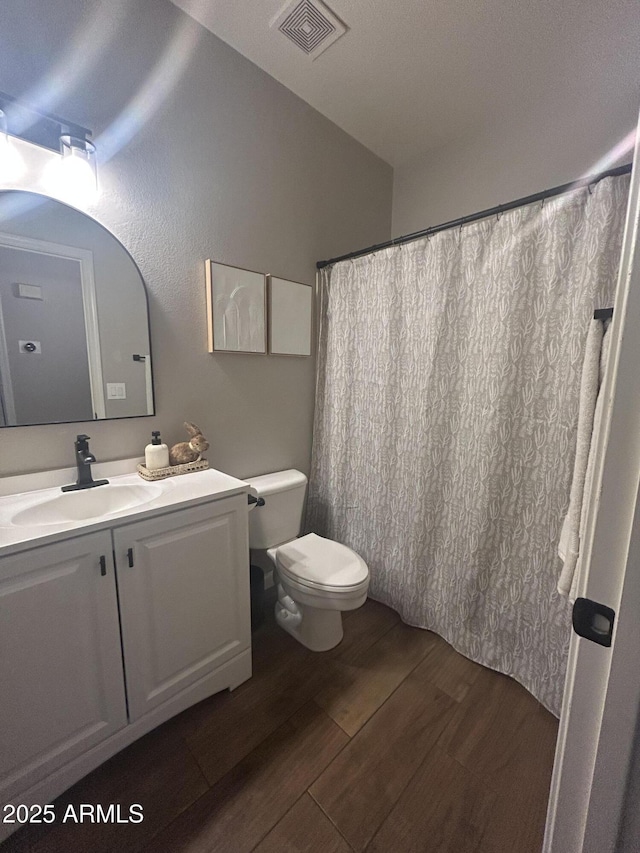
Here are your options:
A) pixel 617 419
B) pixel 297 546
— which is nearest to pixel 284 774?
pixel 297 546

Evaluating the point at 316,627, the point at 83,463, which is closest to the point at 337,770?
the point at 316,627

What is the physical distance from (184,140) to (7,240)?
83 cm

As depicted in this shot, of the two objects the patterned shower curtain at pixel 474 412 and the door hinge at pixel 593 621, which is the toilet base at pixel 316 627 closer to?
the patterned shower curtain at pixel 474 412

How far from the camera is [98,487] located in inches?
50.7

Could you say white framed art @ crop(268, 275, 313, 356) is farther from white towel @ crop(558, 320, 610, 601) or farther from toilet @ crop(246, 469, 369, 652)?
white towel @ crop(558, 320, 610, 601)

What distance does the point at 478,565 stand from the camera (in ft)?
5.03

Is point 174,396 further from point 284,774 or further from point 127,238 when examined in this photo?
point 284,774

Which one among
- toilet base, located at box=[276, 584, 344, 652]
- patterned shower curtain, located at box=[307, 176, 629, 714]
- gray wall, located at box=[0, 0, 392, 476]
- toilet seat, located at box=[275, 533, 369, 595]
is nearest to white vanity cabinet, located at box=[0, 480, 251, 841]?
toilet seat, located at box=[275, 533, 369, 595]

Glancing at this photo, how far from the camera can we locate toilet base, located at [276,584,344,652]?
1596 mm

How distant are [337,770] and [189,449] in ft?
4.16

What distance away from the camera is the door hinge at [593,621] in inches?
19.1

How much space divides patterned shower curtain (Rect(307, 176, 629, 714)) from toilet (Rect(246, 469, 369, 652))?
35 cm

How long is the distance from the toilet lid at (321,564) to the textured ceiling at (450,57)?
Answer: 2254 mm

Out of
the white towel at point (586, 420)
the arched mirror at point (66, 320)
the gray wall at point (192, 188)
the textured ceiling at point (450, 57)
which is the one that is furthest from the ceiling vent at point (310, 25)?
the white towel at point (586, 420)
